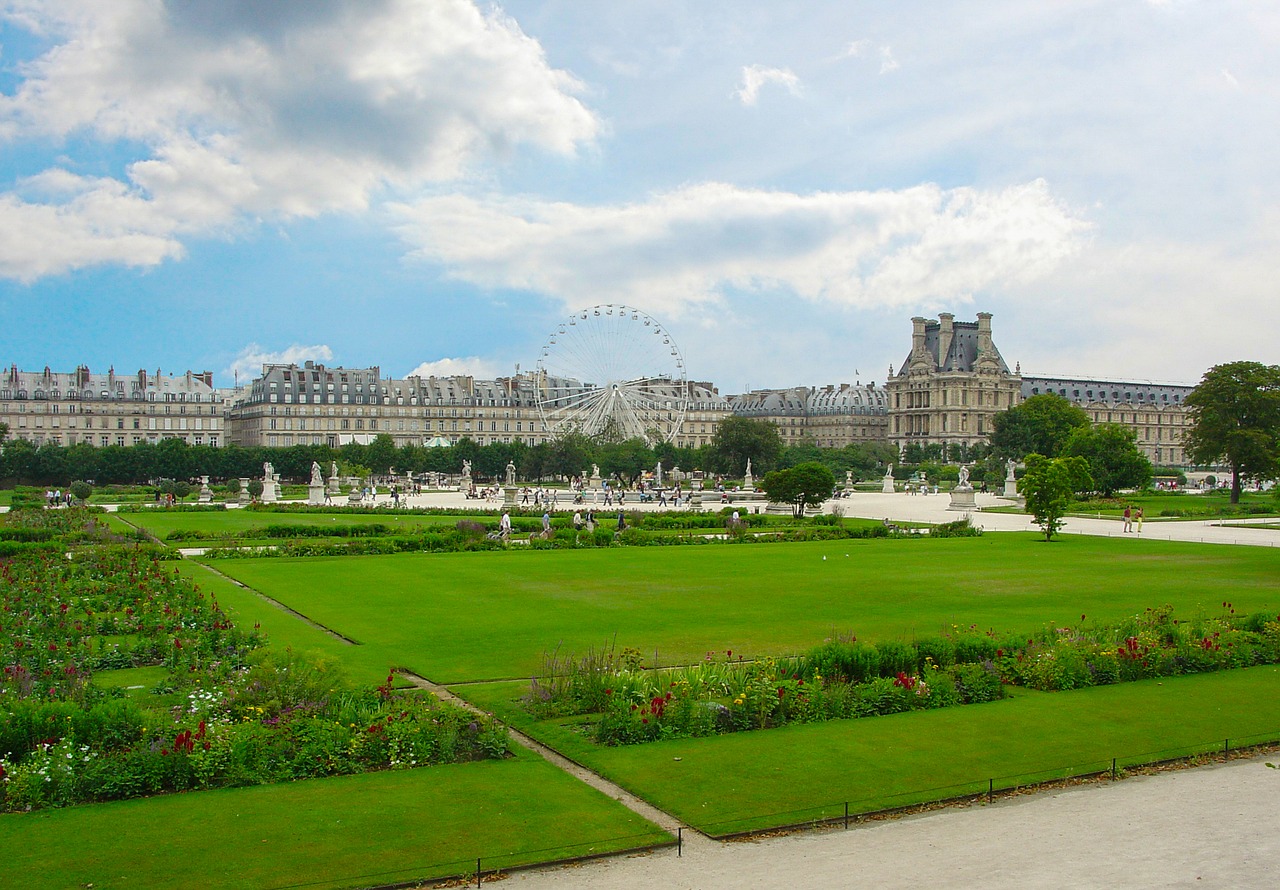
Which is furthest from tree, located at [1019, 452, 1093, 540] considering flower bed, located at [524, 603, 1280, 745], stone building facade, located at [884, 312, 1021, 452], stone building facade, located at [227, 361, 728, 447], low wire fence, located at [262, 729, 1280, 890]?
stone building facade, located at [884, 312, 1021, 452]

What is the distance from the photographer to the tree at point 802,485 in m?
55.3

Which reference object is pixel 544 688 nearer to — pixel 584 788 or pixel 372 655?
pixel 584 788

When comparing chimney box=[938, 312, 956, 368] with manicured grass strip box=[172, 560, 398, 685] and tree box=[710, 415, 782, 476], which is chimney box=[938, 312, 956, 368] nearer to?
tree box=[710, 415, 782, 476]

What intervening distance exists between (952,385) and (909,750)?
162288 mm

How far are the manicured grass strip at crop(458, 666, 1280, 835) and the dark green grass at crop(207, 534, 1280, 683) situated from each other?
3.98 m

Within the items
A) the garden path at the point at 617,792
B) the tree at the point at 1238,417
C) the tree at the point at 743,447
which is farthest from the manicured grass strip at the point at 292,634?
the tree at the point at 743,447

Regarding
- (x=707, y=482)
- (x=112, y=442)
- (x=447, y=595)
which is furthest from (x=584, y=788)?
(x=112, y=442)

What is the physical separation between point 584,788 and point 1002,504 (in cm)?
6554

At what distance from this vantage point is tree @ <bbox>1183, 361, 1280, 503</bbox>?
A: 70.1 meters

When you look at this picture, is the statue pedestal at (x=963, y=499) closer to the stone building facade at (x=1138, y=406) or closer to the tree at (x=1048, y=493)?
the tree at (x=1048, y=493)

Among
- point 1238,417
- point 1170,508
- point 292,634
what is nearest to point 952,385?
point 1238,417

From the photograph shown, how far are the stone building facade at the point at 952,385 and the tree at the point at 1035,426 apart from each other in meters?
53.4

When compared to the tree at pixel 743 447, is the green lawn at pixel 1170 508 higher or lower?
lower

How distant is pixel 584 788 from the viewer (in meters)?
10.9
